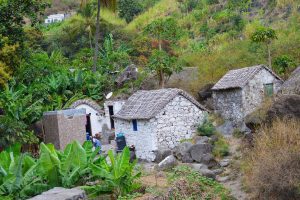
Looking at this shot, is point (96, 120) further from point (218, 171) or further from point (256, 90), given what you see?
point (218, 171)

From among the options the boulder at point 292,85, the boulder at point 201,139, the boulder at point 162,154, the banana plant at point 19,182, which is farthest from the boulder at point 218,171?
the banana plant at point 19,182

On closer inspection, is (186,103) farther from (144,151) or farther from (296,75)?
(296,75)

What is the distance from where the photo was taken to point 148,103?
22.4m

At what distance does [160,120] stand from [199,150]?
2.73m

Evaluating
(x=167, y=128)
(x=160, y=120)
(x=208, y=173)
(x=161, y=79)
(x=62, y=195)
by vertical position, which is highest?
(x=161, y=79)

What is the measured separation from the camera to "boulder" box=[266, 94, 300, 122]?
15.5m

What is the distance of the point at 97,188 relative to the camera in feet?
42.1

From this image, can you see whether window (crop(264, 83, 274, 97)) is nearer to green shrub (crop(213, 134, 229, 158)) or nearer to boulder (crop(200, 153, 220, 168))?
green shrub (crop(213, 134, 229, 158))

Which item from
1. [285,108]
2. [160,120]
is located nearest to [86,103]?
[160,120]

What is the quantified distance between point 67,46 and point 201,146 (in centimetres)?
2698

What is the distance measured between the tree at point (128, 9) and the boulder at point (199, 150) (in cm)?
3369

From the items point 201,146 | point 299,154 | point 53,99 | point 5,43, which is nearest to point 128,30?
point 53,99

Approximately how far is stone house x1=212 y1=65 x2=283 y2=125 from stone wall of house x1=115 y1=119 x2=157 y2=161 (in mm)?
4370

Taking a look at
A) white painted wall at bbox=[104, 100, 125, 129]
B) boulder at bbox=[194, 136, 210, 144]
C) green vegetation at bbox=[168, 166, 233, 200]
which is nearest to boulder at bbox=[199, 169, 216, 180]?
green vegetation at bbox=[168, 166, 233, 200]
